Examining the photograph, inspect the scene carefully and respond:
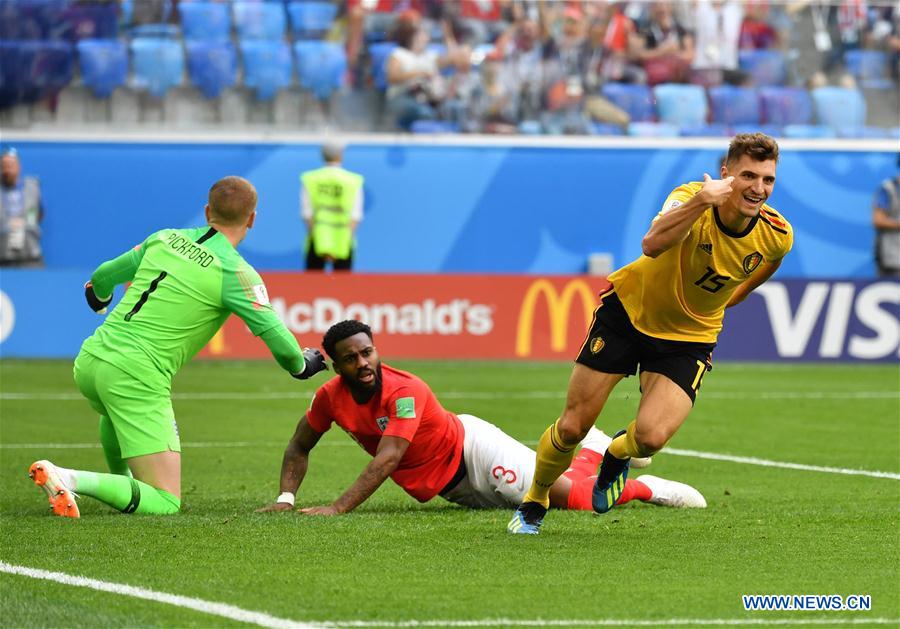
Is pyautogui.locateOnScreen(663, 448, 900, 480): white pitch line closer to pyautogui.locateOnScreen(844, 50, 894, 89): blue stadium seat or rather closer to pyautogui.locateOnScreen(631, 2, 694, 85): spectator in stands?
pyautogui.locateOnScreen(631, 2, 694, 85): spectator in stands

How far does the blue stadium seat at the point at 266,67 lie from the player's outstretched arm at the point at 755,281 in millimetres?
16435

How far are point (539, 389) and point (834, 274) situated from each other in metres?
10.2

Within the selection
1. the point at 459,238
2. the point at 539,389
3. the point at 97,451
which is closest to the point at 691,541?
the point at 97,451

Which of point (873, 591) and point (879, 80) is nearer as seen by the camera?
point (873, 591)

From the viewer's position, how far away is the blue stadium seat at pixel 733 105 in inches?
969

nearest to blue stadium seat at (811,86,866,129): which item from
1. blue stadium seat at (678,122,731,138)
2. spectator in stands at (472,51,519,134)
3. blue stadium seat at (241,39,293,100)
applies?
blue stadium seat at (678,122,731,138)

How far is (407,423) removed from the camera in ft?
26.3

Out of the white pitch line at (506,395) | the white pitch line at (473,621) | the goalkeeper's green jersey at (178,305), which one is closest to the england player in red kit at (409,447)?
the goalkeeper's green jersey at (178,305)

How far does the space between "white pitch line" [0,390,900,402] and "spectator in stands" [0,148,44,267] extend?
594cm

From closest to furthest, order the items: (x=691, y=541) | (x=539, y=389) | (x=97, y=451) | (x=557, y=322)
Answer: (x=691, y=541), (x=97, y=451), (x=539, y=389), (x=557, y=322)

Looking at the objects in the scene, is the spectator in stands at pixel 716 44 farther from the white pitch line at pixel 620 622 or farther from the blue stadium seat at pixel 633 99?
the white pitch line at pixel 620 622

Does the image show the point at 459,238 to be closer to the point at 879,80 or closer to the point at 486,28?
the point at 486,28

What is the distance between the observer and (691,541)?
7.39 meters

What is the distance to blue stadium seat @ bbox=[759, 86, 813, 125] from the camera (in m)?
24.7
